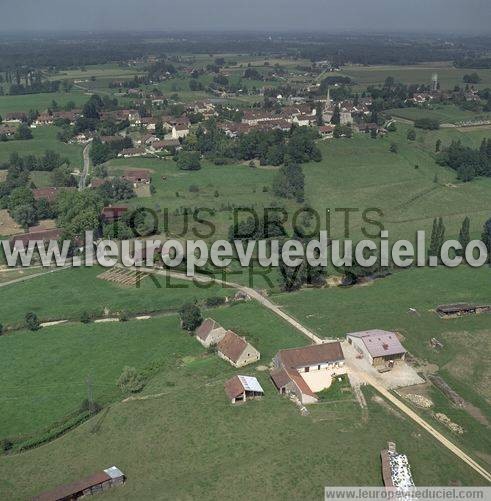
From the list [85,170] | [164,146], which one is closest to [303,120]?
[164,146]

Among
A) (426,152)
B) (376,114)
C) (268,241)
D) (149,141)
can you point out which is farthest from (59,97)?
(268,241)

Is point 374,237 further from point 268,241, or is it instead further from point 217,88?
point 217,88

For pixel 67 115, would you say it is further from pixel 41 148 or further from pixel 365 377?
pixel 365 377

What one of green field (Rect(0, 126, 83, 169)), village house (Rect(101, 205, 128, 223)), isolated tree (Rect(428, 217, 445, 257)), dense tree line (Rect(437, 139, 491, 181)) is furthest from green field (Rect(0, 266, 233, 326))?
dense tree line (Rect(437, 139, 491, 181))

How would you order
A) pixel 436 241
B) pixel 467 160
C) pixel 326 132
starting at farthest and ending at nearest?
pixel 326 132 < pixel 467 160 < pixel 436 241

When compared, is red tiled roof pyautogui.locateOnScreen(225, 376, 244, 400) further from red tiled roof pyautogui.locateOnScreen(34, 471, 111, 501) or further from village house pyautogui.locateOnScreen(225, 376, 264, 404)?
red tiled roof pyautogui.locateOnScreen(34, 471, 111, 501)
